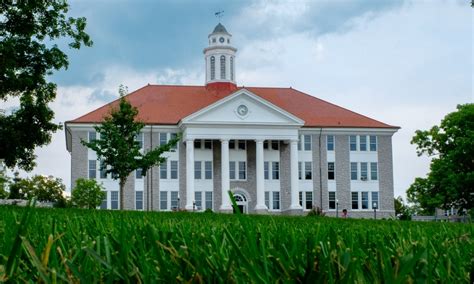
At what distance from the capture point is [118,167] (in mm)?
44344

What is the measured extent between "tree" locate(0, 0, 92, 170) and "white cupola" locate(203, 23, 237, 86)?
129ft

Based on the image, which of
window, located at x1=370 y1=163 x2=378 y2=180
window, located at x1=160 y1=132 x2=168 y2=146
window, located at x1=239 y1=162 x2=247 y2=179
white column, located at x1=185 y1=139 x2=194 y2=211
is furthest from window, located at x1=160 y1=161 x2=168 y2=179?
window, located at x1=370 y1=163 x2=378 y2=180

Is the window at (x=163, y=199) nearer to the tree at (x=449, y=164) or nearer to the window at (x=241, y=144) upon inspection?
the window at (x=241, y=144)

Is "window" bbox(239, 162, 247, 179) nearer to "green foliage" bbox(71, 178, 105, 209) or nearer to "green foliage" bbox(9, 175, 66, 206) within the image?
"green foliage" bbox(71, 178, 105, 209)

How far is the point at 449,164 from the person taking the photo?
48000 millimetres

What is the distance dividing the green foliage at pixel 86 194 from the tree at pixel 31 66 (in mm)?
24282

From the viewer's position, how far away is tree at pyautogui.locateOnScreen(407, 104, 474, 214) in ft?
153

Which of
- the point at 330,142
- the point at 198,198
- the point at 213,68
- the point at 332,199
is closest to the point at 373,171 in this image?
the point at 332,199

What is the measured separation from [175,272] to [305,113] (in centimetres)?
6433

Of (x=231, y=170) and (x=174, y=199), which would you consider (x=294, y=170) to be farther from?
(x=174, y=199)

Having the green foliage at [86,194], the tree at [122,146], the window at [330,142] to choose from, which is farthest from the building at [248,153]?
the tree at [122,146]

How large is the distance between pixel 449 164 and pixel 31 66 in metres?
32.8

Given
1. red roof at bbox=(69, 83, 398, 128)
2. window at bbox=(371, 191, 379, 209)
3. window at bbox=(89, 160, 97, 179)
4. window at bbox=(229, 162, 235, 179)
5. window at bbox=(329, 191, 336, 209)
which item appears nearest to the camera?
window at bbox=(89, 160, 97, 179)

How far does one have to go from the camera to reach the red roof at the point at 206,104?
60969 millimetres
